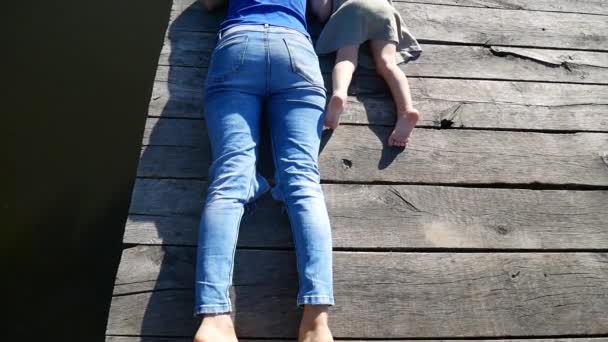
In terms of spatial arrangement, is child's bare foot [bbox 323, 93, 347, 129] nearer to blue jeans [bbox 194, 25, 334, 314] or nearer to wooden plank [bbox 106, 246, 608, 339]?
blue jeans [bbox 194, 25, 334, 314]

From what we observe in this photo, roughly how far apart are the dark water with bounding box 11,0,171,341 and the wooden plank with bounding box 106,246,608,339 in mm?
1292

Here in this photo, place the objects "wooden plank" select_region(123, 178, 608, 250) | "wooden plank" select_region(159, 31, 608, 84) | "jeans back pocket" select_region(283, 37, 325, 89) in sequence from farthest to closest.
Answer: "wooden plank" select_region(159, 31, 608, 84) → "jeans back pocket" select_region(283, 37, 325, 89) → "wooden plank" select_region(123, 178, 608, 250)

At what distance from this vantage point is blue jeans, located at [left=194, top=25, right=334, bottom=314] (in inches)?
58.2

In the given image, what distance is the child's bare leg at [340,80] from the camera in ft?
6.27

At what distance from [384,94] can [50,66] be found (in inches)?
107

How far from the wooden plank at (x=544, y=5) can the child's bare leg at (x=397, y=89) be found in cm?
64

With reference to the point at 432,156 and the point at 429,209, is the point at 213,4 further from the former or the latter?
the point at 429,209

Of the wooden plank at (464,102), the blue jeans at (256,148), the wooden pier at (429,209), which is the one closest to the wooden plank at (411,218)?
the wooden pier at (429,209)

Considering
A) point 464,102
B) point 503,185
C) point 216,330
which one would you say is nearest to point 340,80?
point 464,102

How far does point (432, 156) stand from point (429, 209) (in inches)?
10.5

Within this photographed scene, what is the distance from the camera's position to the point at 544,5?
2775 millimetres

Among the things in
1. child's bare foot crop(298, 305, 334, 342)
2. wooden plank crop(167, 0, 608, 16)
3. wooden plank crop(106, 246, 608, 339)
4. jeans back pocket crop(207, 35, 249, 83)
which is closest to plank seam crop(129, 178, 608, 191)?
wooden plank crop(106, 246, 608, 339)

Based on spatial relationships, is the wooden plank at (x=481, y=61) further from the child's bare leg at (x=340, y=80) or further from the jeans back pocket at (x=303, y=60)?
the jeans back pocket at (x=303, y=60)

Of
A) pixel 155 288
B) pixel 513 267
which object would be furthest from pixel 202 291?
pixel 513 267
